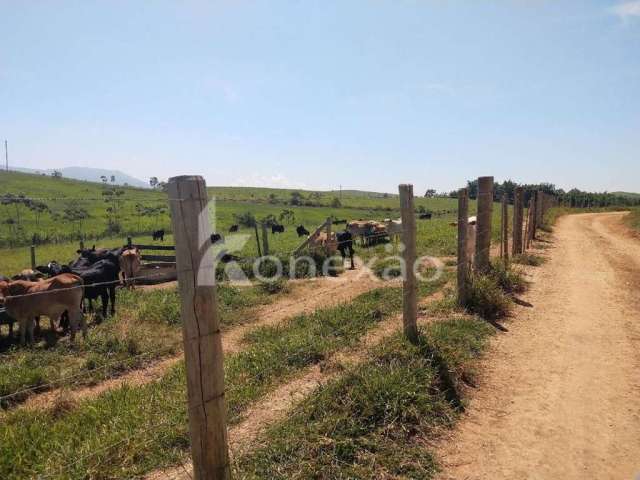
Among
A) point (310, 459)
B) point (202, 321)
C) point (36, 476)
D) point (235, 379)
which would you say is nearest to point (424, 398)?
point (310, 459)

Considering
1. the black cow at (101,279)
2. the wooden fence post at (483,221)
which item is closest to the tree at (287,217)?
the black cow at (101,279)

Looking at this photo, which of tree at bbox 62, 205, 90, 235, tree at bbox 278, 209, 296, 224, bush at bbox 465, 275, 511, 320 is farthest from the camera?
tree at bbox 278, 209, 296, 224

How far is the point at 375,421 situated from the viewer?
3.91 metres

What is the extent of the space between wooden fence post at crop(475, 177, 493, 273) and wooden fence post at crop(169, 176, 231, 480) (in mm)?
6652

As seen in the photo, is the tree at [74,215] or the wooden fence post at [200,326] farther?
the tree at [74,215]

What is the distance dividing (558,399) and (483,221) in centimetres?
426

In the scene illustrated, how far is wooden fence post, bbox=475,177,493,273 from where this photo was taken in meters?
8.21

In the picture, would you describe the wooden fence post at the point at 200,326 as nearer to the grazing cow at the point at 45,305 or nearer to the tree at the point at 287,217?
the grazing cow at the point at 45,305

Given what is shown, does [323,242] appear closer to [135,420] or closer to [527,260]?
[527,260]

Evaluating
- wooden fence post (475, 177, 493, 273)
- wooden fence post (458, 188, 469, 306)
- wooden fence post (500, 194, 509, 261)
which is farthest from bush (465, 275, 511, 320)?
wooden fence post (500, 194, 509, 261)

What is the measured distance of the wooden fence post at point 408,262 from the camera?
5.34 metres

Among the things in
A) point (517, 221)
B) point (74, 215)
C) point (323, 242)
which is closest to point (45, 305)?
point (323, 242)

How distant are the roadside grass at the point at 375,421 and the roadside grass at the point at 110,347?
1.83 meters

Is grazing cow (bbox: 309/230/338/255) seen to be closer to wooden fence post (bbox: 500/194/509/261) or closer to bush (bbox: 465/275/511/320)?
wooden fence post (bbox: 500/194/509/261)
